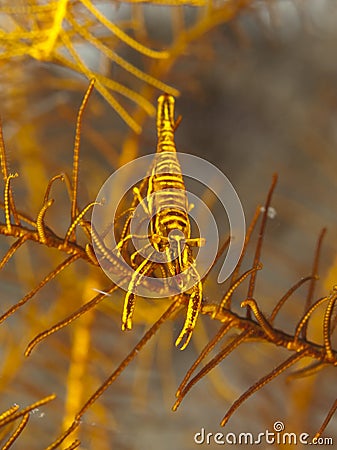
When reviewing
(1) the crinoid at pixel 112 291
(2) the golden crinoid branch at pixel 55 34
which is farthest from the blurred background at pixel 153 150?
(1) the crinoid at pixel 112 291

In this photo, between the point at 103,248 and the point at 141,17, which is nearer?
the point at 103,248

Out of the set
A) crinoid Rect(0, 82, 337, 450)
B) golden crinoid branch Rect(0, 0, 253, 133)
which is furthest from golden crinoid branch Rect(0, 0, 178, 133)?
crinoid Rect(0, 82, 337, 450)

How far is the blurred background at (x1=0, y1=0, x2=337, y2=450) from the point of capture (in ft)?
2.16

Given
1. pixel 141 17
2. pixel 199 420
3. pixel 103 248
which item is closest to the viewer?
pixel 103 248

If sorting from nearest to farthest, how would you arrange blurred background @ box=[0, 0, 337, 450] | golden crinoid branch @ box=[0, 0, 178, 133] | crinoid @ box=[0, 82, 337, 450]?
crinoid @ box=[0, 82, 337, 450]
golden crinoid branch @ box=[0, 0, 178, 133]
blurred background @ box=[0, 0, 337, 450]

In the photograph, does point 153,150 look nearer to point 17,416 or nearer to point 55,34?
point 55,34

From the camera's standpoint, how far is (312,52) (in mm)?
963

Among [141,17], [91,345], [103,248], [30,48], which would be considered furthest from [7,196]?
[141,17]

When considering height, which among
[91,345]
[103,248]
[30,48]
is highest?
[30,48]

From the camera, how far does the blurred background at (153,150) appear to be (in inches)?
25.9

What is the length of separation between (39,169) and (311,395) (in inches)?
19.0

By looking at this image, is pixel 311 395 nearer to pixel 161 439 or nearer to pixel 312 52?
pixel 161 439

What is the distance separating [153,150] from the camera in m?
0.68

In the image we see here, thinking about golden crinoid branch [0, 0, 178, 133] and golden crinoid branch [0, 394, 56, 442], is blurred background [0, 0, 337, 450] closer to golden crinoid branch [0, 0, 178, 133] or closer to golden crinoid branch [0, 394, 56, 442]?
golden crinoid branch [0, 0, 178, 133]
